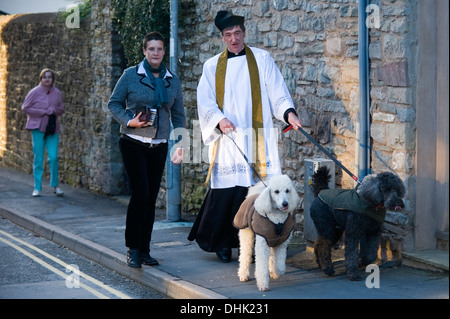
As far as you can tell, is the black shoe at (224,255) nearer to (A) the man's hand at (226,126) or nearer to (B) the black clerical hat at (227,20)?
(A) the man's hand at (226,126)

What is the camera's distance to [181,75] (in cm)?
1194

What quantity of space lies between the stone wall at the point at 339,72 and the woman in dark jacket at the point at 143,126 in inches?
71.0

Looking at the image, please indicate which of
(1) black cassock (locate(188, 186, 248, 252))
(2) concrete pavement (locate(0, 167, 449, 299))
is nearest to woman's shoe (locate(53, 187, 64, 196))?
(2) concrete pavement (locate(0, 167, 449, 299))

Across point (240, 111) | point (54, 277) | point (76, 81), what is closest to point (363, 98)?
point (240, 111)

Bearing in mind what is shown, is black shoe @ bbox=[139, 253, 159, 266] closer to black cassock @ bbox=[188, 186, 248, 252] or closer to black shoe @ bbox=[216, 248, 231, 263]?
black cassock @ bbox=[188, 186, 248, 252]

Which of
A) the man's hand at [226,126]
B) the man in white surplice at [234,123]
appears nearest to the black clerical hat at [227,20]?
the man in white surplice at [234,123]

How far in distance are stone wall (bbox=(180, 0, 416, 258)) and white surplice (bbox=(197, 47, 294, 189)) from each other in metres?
0.86

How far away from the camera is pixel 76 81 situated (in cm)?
1506

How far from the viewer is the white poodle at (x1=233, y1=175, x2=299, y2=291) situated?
681 cm

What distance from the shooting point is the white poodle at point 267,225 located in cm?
681

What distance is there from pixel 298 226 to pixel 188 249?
132 centimetres

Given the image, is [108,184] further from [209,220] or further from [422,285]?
[422,285]

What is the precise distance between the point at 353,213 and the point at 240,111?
1.62m

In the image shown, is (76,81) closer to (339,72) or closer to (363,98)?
(339,72)
